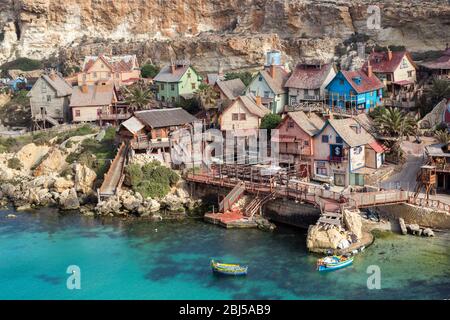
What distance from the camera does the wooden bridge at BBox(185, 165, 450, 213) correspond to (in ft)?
136

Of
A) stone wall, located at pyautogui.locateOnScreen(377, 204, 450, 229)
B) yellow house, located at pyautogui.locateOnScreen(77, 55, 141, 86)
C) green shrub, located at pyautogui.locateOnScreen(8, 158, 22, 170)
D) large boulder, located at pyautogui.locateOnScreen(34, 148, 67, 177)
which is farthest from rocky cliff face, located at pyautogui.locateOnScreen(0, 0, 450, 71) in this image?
stone wall, located at pyautogui.locateOnScreen(377, 204, 450, 229)

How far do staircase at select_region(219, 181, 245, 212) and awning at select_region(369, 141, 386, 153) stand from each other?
9.24m

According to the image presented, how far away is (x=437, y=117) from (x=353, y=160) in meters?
10.5

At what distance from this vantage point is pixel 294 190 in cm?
4350

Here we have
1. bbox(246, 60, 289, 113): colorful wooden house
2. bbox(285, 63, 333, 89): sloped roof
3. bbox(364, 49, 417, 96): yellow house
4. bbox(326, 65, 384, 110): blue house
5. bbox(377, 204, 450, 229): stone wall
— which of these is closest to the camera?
bbox(377, 204, 450, 229): stone wall

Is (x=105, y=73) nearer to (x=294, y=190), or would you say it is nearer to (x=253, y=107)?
(x=253, y=107)

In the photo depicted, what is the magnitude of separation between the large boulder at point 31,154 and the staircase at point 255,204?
746 inches

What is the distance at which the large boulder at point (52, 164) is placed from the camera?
53.0 metres

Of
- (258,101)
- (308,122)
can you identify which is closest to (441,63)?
(258,101)

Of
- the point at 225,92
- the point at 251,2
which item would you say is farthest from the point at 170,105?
the point at 251,2

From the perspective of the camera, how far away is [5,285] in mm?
36156

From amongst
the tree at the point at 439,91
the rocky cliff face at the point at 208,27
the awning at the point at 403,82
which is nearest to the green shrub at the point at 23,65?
the rocky cliff face at the point at 208,27

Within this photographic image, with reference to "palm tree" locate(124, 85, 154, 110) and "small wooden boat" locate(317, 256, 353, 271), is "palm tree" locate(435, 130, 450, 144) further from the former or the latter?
"palm tree" locate(124, 85, 154, 110)

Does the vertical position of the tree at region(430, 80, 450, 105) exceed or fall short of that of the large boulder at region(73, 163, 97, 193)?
it exceeds it
